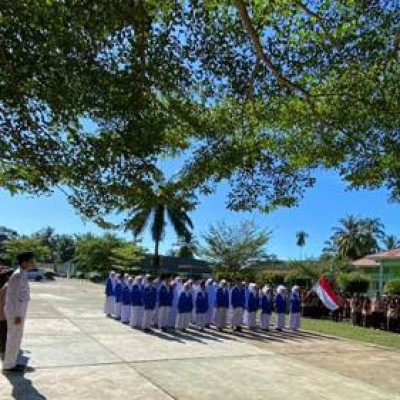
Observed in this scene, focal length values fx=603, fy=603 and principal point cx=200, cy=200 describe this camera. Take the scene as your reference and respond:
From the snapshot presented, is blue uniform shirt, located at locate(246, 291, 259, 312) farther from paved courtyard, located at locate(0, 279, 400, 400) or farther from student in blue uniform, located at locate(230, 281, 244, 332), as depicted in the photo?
paved courtyard, located at locate(0, 279, 400, 400)

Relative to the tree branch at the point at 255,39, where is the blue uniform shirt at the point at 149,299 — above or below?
below

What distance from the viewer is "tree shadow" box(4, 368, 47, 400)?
27.3 ft

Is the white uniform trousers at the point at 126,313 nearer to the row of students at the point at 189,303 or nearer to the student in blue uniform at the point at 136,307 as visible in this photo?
the row of students at the point at 189,303

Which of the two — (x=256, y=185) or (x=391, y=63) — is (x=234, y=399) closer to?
(x=256, y=185)

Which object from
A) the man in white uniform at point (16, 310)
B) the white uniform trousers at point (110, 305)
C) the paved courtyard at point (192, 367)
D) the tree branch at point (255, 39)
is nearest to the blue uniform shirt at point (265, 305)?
the paved courtyard at point (192, 367)

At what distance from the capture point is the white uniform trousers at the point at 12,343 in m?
9.69

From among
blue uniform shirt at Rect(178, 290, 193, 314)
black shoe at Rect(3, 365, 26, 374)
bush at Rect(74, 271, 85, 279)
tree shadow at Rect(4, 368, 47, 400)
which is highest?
bush at Rect(74, 271, 85, 279)

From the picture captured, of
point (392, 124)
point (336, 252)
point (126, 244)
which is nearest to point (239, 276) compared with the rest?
point (126, 244)

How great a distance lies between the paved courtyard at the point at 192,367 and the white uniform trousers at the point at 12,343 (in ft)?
1.23

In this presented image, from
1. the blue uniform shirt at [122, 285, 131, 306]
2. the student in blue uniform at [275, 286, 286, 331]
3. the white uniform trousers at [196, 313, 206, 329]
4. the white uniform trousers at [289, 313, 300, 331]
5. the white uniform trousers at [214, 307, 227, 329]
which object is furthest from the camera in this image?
the white uniform trousers at [289, 313, 300, 331]

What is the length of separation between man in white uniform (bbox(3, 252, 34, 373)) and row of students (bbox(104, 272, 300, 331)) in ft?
25.6

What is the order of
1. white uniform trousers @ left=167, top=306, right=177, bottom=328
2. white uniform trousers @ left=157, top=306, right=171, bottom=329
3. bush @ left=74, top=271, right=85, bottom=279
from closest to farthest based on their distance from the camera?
1. white uniform trousers @ left=157, top=306, right=171, bottom=329
2. white uniform trousers @ left=167, top=306, right=177, bottom=328
3. bush @ left=74, top=271, right=85, bottom=279

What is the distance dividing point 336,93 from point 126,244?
172 ft

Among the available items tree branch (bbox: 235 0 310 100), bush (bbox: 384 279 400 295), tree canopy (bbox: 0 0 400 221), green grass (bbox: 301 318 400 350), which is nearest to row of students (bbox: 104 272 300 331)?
green grass (bbox: 301 318 400 350)
